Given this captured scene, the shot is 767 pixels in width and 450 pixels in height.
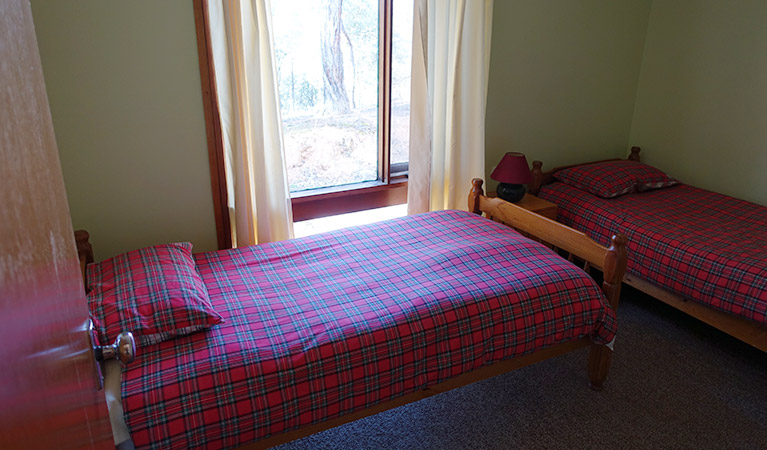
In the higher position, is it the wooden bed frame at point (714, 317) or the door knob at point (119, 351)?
the door knob at point (119, 351)

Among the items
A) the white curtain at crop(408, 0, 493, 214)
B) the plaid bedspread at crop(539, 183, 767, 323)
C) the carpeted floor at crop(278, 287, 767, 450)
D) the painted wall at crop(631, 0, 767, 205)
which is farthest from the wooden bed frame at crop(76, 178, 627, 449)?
Result: the painted wall at crop(631, 0, 767, 205)

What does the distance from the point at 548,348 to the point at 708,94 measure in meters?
2.30

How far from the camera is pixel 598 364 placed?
2.29 m

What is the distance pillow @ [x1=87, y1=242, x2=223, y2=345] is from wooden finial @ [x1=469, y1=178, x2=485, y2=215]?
5.17 ft

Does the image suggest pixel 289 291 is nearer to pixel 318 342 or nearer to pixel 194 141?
pixel 318 342

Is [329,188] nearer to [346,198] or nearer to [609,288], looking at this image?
[346,198]

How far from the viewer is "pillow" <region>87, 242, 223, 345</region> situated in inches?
65.9

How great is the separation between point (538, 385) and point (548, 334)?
0.46 m

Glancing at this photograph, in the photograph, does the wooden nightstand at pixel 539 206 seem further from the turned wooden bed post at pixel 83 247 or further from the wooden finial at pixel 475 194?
the turned wooden bed post at pixel 83 247

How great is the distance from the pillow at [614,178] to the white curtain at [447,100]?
0.75 m

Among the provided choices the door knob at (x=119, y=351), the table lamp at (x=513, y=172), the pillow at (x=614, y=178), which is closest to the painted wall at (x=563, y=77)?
the pillow at (x=614, y=178)

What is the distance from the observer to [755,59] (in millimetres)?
3074

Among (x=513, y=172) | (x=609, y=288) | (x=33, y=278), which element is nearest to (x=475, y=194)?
(x=513, y=172)

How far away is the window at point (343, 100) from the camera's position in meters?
2.67
